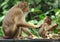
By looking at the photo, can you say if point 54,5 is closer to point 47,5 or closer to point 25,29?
point 47,5

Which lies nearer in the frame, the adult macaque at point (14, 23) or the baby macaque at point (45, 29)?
the baby macaque at point (45, 29)

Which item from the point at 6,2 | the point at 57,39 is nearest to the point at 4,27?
the point at 57,39

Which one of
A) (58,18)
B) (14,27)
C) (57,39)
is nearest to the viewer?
(57,39)

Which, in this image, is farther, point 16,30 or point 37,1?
point 37,1

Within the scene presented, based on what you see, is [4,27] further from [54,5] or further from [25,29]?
→ [54,5]

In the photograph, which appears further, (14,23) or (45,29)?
(14,23)

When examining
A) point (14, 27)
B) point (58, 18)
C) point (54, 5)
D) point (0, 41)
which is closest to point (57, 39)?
point (0, 41)

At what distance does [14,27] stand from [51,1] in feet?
12.8

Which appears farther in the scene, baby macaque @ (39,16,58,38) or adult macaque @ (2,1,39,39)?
adult macaque @ (2,1,39,39)

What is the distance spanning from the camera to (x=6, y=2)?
9477 millimetres

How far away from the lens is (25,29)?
20.9ft

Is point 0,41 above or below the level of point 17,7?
below

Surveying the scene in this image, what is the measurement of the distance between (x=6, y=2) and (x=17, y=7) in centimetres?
316

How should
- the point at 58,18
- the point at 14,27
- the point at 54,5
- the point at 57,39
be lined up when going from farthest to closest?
the point at 54,5 < the point at 58,18 < the point at 14,27 < the point at 57,39
